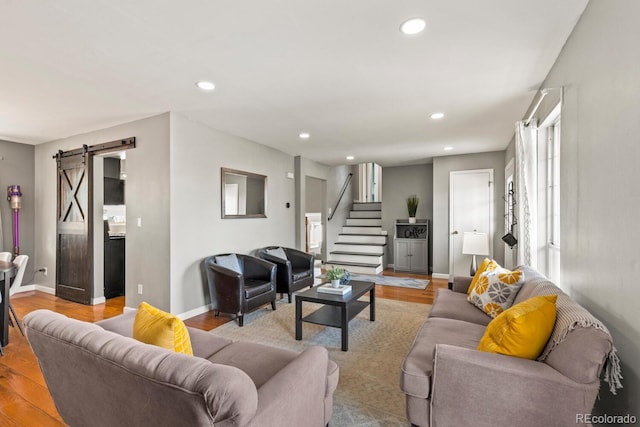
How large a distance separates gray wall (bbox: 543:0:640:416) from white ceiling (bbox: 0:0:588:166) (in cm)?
33

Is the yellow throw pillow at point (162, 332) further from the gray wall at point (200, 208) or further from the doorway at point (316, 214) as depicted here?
the doorway at point (316, 214)

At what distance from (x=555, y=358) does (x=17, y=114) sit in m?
5.44

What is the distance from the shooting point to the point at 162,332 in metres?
1.38

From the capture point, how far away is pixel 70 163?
15.4ft

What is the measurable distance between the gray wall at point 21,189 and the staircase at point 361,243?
5.37 meters

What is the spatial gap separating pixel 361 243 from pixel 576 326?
6095mm

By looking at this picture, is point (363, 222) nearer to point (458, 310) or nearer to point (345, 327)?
point (345, 327)

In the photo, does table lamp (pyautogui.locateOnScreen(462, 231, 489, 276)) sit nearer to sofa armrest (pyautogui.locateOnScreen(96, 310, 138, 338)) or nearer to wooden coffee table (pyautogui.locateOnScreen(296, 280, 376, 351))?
wooden coffee table (pyautogui.locateOnScreen(296, 280, 376, 351))

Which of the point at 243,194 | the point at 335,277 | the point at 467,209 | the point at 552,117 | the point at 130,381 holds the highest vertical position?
A: the point at 552,117

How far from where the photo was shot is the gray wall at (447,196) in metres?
5.77

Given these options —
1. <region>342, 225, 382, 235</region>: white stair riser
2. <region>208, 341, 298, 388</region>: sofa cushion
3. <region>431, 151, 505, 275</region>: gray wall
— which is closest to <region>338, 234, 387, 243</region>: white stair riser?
<region>342, 225, 382, 235</region>: white stair riser

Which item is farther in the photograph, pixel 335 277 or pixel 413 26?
pixel 335 277

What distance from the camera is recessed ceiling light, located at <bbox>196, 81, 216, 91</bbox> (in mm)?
2783

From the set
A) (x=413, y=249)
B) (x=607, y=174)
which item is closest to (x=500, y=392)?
(x=607, y=174)
